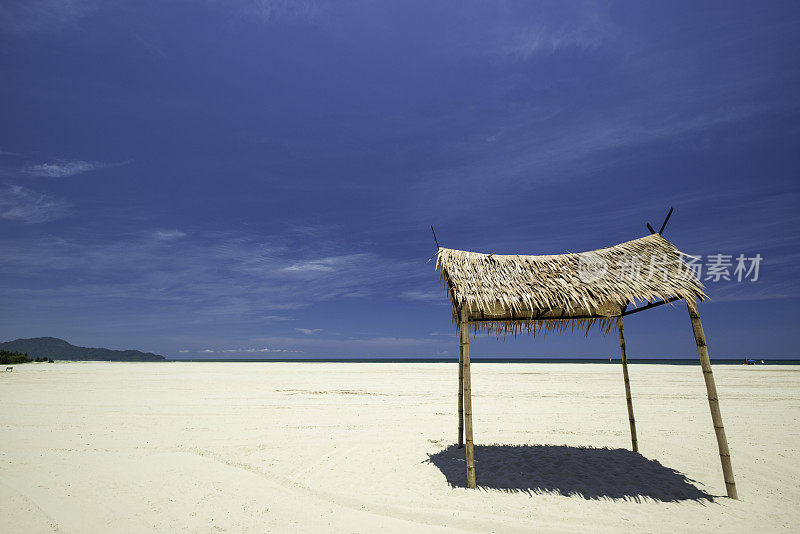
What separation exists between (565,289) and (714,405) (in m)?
2.49

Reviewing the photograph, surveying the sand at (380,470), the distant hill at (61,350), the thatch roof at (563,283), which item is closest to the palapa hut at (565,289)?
the thatch roof at (563,283)

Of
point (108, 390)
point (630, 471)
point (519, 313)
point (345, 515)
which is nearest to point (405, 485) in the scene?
point (345, 515)

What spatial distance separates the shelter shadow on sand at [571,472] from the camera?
17.5 ft

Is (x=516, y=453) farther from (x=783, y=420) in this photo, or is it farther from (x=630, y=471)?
(x=783, y=420)

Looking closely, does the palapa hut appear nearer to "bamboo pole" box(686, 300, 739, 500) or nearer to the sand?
"bamboo pole" box(686, 300, 739, 500)

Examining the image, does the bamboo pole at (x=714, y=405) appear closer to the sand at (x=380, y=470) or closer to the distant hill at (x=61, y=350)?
the sand at (x=380, y=470)

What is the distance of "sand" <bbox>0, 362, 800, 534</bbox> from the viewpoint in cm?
448

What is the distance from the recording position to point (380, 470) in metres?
6.17

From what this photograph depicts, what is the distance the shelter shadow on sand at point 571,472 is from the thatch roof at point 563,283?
7.84 ft

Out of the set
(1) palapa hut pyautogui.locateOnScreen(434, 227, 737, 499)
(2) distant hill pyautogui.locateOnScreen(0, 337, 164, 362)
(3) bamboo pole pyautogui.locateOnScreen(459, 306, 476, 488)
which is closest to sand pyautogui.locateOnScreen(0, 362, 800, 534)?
(3) bamboo pole pyautogui.locateOnScreen(459, 306, 476, 488)

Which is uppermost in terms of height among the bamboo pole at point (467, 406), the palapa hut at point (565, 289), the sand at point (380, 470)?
the palapa hut at point (565, 289)

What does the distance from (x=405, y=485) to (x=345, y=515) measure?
4.14 ft

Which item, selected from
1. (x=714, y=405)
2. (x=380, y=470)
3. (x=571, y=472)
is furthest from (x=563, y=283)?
(x=380, y=470)

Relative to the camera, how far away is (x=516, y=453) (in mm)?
7043
